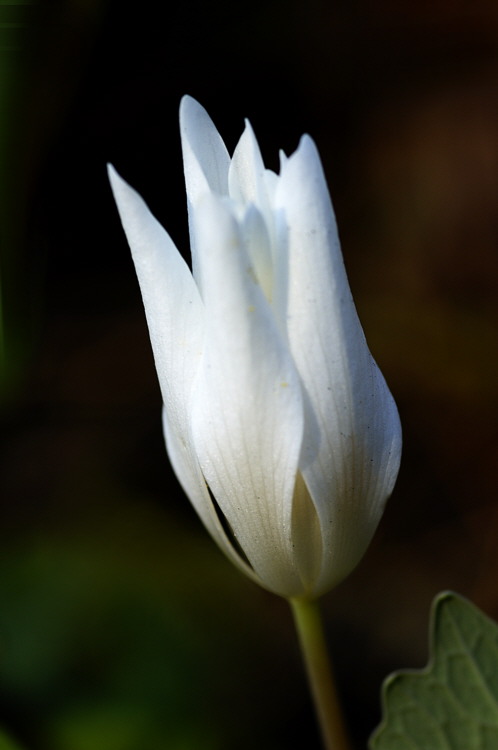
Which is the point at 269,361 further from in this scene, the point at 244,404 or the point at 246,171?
the point at 246,171

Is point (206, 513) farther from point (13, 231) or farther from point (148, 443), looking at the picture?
point (148, 443)

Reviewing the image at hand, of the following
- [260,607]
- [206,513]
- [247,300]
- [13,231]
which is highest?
[13,231]

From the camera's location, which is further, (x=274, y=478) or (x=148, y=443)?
(x=148, y=443)

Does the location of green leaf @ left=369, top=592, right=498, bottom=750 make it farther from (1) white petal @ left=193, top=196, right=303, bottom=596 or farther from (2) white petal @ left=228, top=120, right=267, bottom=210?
(2) white petal @ left=228, top=120, right=267, bottom=210

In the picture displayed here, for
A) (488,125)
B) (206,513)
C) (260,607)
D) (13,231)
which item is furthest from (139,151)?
(206,513)

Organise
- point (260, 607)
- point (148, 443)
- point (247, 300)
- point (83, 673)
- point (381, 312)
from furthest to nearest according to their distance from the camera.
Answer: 1. point (381, 312)
2. point (148, 443)
3. point (260, 607)
4. point (83, 673)
5. point (247, 300)

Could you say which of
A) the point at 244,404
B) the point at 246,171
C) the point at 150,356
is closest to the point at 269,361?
the point at 244,404

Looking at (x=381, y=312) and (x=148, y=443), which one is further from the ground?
(x=381, y=312)
